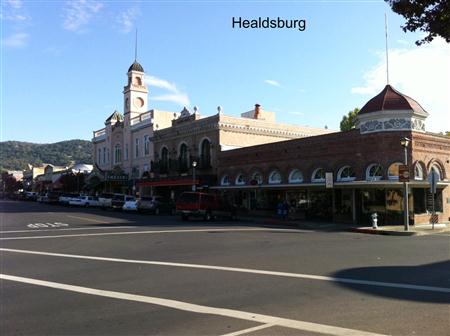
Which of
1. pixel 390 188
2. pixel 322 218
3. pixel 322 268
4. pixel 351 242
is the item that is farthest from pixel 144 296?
pixel 322 218

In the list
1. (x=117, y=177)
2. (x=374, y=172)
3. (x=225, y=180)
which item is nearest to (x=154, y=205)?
(x=225, y=180)

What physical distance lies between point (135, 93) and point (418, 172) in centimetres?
4174

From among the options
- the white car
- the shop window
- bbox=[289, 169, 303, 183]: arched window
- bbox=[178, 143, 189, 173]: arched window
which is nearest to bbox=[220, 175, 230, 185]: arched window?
bbox=[178, 143, 189, 173]: arched window

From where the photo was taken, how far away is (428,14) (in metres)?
8.59

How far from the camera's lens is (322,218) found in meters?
32.5

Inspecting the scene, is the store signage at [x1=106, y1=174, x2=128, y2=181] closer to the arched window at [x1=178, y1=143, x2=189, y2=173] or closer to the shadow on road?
the arched window at [x1=178, y1=143, x2=189, y2=173]

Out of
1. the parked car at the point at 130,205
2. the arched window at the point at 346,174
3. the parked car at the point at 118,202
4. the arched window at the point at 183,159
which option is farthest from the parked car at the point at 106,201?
the arched window at the point at 346,174

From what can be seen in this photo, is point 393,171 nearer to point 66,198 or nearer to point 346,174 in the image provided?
point 346,174

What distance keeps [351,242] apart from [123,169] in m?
48.5

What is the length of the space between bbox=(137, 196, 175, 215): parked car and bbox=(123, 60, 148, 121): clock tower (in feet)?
79.5

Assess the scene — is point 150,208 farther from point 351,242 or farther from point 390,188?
point 351,242

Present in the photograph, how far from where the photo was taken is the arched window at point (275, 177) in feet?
121

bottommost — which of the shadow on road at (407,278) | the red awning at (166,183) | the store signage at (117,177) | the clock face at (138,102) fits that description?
the shadow on road at (407,278)

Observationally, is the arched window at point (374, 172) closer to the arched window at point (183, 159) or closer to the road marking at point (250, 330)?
the arched window at point (183, 159)
